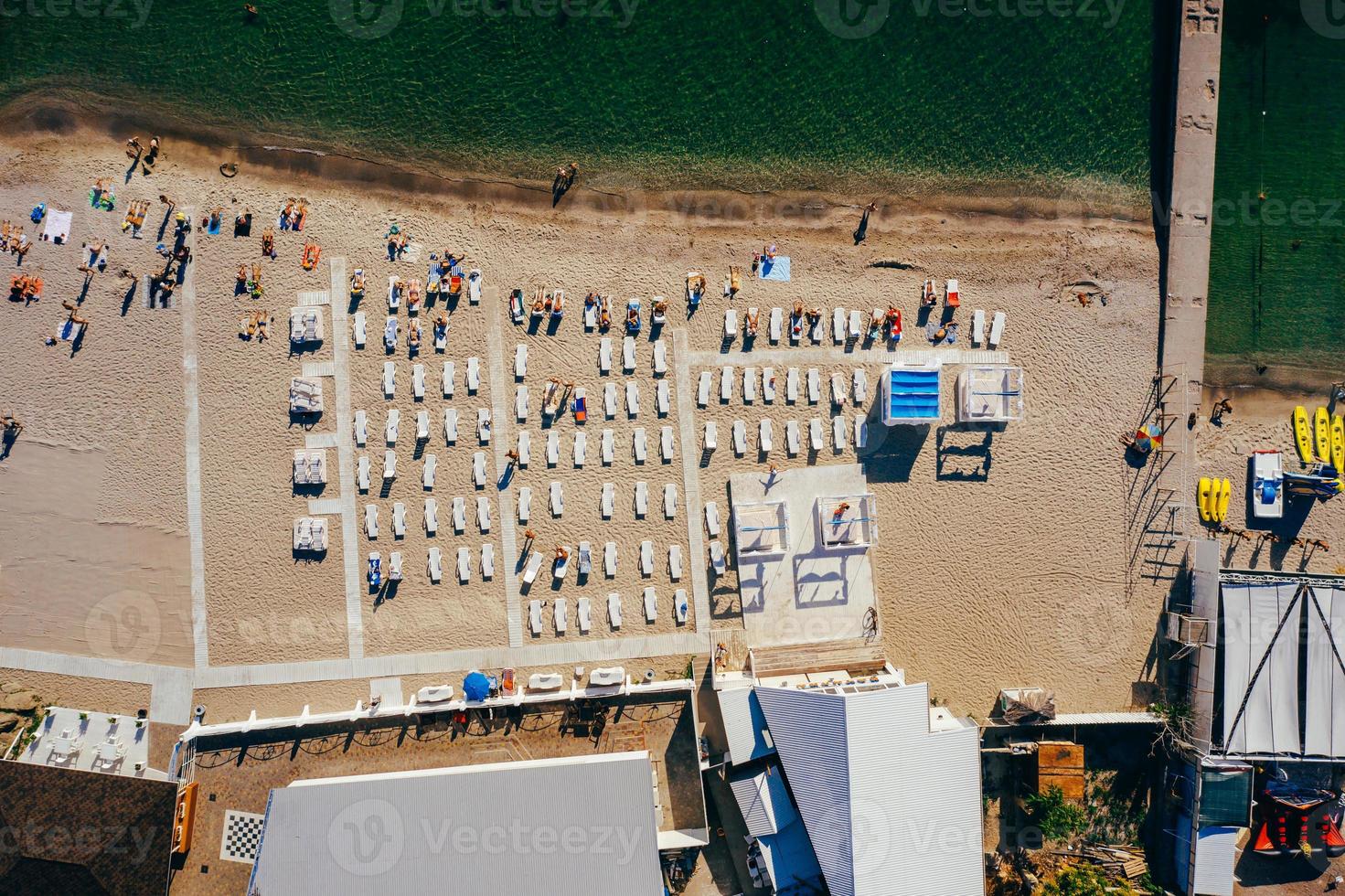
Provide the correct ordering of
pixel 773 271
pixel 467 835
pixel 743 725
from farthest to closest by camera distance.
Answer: pixel 773 271
pixel 743 725
pixel 467 835

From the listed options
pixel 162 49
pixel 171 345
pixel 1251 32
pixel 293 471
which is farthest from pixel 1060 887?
pixel 162 49

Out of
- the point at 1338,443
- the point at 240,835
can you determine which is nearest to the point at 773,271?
the point at 1338,443

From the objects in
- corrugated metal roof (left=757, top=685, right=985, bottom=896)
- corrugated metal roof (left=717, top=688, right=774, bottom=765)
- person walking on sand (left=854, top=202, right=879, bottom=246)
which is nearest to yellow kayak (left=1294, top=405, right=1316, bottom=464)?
corrugated metal roof (left=757, top=685, right=985, bottom=896)

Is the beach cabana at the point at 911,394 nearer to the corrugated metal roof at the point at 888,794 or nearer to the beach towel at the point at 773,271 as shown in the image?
the beach towel at the point at 773,271

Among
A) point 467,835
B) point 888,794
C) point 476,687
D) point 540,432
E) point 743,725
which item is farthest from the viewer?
point 540,432

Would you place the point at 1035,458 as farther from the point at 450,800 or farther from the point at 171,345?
the point at 171,345

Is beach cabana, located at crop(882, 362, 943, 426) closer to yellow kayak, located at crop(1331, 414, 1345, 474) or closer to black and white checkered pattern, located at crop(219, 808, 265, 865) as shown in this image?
yellow kayak, located at crop(1331, 414, 1345, 474)

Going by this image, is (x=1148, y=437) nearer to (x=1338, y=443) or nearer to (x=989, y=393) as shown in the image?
(x=989, y=393)

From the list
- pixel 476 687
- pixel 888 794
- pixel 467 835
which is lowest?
pixel 467 835
